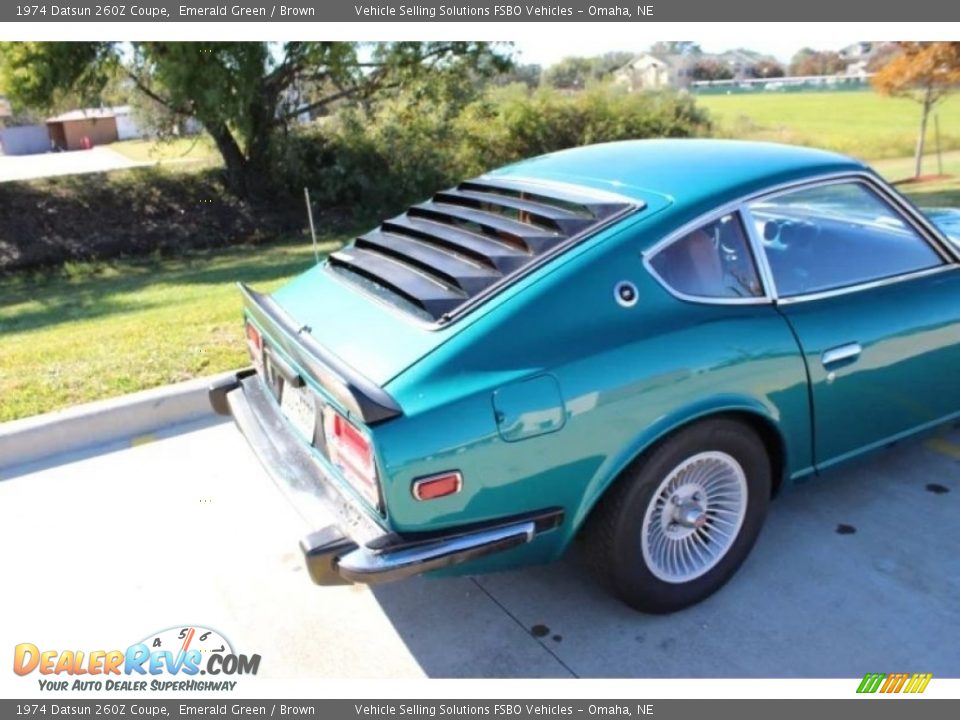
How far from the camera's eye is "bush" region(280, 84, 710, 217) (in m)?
17.6

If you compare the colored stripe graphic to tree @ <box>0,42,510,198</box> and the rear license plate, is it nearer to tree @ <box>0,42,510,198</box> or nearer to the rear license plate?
the rear license plate

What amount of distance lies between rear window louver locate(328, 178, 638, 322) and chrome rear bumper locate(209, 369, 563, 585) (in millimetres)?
708

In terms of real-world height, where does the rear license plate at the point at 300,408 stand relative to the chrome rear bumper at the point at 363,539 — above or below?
above

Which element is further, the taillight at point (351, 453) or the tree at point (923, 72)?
the tree at point (923, 72)

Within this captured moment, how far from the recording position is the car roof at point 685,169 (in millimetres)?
3100

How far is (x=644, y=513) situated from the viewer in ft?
9.18

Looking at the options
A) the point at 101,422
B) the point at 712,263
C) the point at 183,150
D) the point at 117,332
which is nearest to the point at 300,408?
the point at 712,263

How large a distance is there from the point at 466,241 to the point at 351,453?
103cm

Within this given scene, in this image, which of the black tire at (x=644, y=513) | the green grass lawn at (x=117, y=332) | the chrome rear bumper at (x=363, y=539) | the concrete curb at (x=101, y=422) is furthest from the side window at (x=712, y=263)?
the green grass lawn at (x=117, y=332)

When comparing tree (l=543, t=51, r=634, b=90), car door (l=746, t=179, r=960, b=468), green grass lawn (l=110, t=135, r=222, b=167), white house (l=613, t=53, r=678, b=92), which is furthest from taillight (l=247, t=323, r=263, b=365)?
white house (l=613, t=53, r=678, b=92)

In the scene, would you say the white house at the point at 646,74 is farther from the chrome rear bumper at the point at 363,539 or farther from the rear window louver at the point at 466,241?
the chrome rear bumper at the point at 363,539

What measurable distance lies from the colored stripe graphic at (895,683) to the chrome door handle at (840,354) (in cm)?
110

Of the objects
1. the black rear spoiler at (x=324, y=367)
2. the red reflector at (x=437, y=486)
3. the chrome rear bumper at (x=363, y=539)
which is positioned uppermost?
the black rear spoiler at (x=324, y=367)
